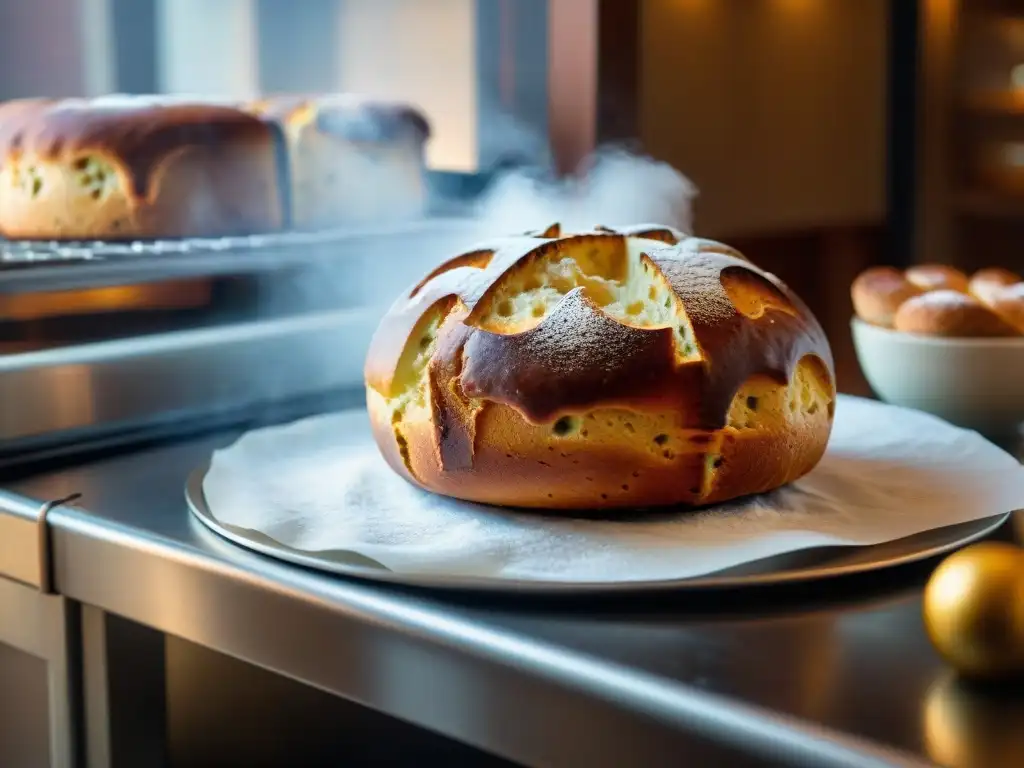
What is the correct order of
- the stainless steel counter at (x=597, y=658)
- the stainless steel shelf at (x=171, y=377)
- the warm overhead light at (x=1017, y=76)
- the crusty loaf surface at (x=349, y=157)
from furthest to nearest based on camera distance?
1. the warm overhead light at (x=1017, y=76)
2. the crusty loaf surface at (x=349, y=157)
3. the stainless steel shelf at (x=171, y=377)
4. the stainless steel counter at (x=597, y=658)

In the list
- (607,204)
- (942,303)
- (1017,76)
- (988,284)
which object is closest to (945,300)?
(942,303)

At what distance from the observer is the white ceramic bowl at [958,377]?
85 cm

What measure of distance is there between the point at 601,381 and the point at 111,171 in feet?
1.72

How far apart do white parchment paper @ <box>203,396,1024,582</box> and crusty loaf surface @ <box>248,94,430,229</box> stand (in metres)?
0.36

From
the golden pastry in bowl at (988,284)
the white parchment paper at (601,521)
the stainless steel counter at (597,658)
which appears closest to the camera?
the stainless steel counter at (597,658)

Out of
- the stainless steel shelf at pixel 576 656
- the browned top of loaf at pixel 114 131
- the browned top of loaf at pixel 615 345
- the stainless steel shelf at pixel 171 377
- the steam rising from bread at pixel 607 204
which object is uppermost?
the browned top of loaf at pixel 114 131

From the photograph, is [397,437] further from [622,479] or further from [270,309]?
[270,309]

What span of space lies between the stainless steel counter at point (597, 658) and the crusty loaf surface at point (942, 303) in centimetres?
35

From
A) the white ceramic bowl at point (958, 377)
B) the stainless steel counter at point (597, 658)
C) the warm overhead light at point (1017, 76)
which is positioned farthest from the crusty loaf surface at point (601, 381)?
the warm overhead light at point (1017, 76)

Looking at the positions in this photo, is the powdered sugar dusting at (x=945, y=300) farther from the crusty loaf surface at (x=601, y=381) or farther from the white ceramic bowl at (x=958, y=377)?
the crusty loaf surface at (x=601, y=381)

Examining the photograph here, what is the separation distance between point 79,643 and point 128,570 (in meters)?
0.07

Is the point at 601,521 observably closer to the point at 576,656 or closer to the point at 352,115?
the point at 576,656

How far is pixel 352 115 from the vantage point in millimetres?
1113

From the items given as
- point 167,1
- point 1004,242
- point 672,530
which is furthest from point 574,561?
point 1004,242
